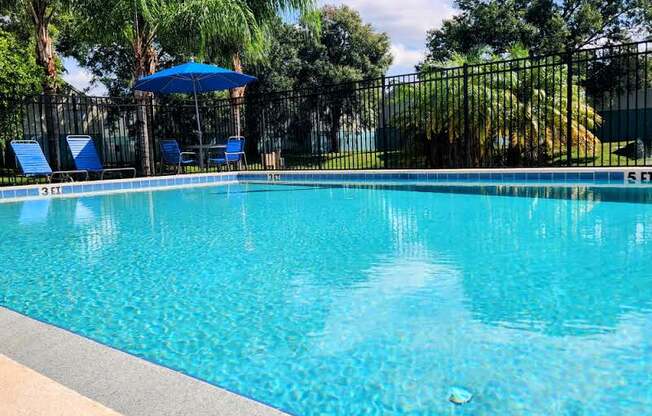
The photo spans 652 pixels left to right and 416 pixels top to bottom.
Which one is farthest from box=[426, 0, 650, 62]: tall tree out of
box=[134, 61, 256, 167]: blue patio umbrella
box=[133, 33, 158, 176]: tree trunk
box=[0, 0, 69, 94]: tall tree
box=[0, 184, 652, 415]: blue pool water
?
box=[0, 184, 652, 415]: blue pool water

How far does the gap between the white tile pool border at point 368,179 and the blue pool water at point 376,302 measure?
94.2 inches

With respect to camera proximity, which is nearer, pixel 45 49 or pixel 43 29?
pixel 43 29

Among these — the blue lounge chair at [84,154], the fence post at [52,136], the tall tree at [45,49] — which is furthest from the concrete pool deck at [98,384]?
the tall tree at [45,49]

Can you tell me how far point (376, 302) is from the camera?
2.95 m

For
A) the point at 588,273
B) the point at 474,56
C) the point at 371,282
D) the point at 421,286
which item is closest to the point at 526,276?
the point at 588,273

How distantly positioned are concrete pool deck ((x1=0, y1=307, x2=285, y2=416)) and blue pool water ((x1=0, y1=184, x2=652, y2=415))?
281mm

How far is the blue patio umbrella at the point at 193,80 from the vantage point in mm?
11250

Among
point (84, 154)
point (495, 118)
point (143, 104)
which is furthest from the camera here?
point (143, 104)

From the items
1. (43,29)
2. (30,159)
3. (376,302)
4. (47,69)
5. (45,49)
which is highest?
(43,29)

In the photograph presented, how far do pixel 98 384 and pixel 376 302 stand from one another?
153 cm

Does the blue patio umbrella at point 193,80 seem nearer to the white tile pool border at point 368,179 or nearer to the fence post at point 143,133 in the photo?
the fence post at point 143,133

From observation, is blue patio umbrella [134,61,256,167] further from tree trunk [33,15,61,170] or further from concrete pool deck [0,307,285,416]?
concrete pool deck [0,307,285,416]

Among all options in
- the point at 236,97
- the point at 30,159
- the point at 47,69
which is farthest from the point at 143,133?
the point at 236,97

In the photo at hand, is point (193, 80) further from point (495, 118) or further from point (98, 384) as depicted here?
point (98, 384)
